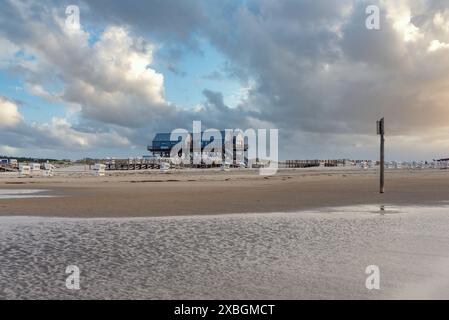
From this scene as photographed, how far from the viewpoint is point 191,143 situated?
126 m

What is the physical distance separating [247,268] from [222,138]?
12238 cm

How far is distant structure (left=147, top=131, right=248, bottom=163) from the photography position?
12506cm

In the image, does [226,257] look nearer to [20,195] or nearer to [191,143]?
[20,195]

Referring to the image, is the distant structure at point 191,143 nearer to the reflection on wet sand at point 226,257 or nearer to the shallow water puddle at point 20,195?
the shallow water puddle at point 20,195

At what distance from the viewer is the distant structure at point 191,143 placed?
410ft

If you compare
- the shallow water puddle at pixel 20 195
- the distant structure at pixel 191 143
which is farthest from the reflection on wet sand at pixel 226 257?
the distant structure at pixel 191 143

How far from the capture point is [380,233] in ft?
38.5

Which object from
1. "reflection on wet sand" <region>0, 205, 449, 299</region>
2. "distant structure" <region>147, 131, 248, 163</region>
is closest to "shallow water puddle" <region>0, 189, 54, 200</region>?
"reflection on wet sand" <region>0, 205, 449, 299</region>

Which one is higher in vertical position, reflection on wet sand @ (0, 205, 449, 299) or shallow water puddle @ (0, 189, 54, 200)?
shallow water puddle @ (0, 189, 54, 200)

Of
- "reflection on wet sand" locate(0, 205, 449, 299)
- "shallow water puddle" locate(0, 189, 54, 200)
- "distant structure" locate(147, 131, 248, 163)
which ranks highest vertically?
"distant structure" locate(147, 131, 248, 163)

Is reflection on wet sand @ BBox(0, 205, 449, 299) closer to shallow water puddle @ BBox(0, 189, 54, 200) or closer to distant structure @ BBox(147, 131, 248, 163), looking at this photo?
shallow water puddle @ BBox(0, 189, 54, 200)
